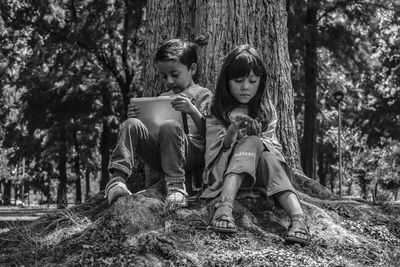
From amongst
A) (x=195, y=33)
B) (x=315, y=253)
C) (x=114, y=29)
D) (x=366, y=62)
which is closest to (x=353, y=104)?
(x=366, y=62)

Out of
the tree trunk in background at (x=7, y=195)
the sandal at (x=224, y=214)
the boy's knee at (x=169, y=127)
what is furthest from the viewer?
the tree trunk in background at (x=7, y=195)

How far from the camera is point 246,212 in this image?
3.80m

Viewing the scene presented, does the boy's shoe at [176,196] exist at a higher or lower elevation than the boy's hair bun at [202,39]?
lower

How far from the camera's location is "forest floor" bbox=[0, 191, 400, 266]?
129 inches

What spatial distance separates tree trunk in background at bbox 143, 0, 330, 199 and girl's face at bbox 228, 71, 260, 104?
70cm

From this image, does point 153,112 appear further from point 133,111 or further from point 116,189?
point 116,189

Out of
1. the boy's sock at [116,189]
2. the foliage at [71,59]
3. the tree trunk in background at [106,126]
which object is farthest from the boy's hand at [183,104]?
the tree trunk in background at [106,126]

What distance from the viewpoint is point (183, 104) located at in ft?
13.1

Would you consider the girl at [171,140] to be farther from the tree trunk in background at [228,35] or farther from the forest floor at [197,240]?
the tree trunk in background at [228,35]

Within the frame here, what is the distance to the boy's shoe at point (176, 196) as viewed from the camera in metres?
3.76

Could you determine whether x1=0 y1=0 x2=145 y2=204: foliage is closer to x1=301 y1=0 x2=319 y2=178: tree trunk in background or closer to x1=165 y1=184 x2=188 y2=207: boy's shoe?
x1=301 y1=0 x2=319 y2=178: tree trunk in background

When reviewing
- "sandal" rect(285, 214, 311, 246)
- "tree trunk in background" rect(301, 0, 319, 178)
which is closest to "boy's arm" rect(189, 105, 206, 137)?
"sandal" rect(285, 214, 311, 246)

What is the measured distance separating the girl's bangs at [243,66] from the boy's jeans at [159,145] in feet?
1.80

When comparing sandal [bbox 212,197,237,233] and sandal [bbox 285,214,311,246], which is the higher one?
sandal [bbox 212,197,237,233]
